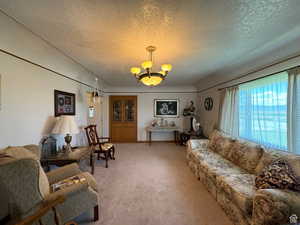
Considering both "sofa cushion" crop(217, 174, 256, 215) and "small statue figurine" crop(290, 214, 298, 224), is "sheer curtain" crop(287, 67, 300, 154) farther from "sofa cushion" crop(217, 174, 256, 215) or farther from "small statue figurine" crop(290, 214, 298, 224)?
"small statue figurine" crop(290, 214, 298, 224)

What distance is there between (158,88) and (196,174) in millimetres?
3998

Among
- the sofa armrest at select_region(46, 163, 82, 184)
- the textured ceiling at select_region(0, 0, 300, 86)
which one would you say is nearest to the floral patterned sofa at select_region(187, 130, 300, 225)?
the textured ceiling at select_region(0, 0, 300, 86)

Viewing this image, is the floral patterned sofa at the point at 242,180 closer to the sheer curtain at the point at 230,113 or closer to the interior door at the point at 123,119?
the sheer curtain at the point at 230,113

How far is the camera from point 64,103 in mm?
2928

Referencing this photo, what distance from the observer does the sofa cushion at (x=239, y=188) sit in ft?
4.94

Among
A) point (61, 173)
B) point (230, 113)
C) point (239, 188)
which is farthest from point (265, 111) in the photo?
point (61, 173)

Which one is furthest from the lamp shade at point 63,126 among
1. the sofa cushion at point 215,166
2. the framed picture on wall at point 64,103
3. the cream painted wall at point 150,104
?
the cream painted wall at point 150,104

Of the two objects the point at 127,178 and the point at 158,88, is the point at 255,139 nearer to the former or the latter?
the point at 127,178

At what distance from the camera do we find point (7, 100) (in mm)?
1731

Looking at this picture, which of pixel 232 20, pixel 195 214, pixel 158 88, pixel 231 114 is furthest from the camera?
pixel 158 88

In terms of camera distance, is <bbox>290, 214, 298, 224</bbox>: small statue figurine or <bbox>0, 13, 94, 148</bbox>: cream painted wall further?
<bbox>0, 13, 94, 148</bbox>: cream painted wall

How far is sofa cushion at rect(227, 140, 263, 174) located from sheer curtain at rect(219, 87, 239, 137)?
85 cm

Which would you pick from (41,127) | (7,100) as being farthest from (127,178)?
(7,100)

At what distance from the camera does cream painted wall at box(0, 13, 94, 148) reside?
5.58ft
